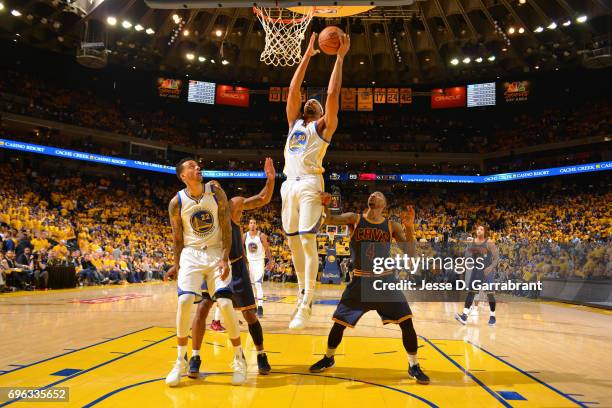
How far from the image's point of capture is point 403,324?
5895 millimetres

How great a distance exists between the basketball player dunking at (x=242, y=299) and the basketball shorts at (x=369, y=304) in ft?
3.32

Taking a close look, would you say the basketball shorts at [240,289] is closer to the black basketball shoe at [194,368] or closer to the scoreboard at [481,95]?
the black basketball shoe at [194,368]

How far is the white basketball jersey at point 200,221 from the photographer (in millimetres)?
5652

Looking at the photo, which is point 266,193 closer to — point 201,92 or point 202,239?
point 202,239

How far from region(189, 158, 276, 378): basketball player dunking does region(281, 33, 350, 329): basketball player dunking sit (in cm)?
46

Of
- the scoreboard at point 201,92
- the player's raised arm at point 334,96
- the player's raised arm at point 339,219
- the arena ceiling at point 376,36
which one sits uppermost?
the arena ceiling at point 376,36

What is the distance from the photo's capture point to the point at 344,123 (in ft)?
121

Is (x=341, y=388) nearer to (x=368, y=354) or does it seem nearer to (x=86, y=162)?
(x=368, y=354)

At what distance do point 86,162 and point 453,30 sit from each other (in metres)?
23.4

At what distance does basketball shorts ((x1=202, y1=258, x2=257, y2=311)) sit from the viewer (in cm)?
604

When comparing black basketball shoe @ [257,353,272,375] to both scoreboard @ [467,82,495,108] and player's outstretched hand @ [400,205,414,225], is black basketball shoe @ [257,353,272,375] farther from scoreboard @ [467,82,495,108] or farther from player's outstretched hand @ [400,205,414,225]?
scoreboard @ [467,82,495,108]

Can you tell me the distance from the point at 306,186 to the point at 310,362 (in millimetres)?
2757

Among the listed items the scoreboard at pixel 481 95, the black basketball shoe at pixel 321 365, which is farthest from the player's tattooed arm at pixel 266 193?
the scoreboard at pixel 481 95

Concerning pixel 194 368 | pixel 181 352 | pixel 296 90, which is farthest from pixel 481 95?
pixel 181 352
